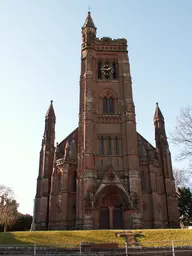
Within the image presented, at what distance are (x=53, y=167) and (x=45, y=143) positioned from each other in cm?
387

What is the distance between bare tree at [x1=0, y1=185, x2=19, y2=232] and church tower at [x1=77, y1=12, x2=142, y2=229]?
13.1 metres

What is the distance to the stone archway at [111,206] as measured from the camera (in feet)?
104

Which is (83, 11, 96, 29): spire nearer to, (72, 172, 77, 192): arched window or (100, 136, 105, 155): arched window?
(100, 136, 105, 155): arched window

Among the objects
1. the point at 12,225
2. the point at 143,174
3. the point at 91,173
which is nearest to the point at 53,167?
the point at 91,173

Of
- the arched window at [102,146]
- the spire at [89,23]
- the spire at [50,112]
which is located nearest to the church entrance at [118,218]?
the arched window at [102,146]

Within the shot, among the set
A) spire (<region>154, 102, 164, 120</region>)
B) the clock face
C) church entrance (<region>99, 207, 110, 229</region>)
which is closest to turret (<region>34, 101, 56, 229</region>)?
church entrance (<region>99, 207, 110, 229</region>)

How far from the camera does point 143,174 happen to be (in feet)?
117

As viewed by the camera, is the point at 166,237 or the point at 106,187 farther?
the point at 106,187

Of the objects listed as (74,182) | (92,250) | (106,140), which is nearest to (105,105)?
(106,140)

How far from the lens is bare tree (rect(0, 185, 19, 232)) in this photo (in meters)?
38.7

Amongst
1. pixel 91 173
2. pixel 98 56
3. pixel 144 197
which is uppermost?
pixel 98 56

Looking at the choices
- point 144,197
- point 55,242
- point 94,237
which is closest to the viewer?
point 55,242

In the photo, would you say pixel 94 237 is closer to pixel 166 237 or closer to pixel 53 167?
pixel 166 237

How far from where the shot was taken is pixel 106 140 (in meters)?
36.0
